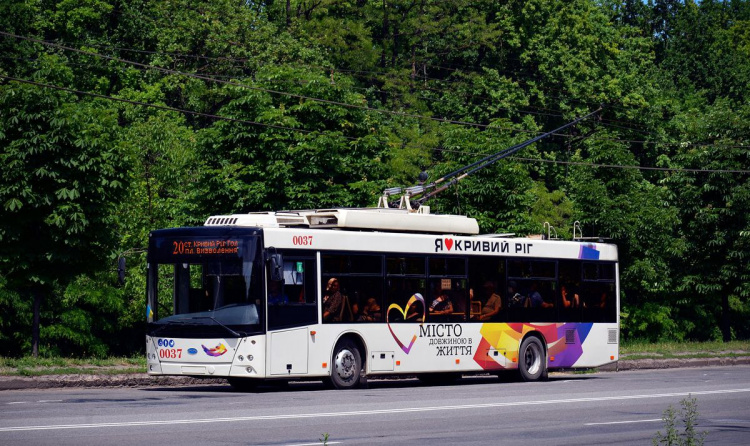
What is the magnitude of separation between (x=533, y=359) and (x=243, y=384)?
22.3ft

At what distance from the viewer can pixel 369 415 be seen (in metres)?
14.4

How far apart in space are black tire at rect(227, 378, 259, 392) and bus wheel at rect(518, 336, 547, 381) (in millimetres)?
6172

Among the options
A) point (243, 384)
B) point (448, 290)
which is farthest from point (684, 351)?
point (243, 384)

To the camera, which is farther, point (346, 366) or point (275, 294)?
point (346, 366)

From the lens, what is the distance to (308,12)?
6094 centimetres

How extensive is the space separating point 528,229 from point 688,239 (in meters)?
8.84

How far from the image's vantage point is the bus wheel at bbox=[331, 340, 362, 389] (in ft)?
65.1

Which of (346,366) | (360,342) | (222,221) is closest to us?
(346,366)

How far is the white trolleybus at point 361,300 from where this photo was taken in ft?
61.5

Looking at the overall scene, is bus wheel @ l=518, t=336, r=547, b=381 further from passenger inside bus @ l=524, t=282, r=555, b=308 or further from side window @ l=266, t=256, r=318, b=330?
side window @ l=266, t=256, r=318, b=330

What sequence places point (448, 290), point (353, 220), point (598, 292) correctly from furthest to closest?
1. point (598, 292)
2. point (448, 290)
3. point (353, 220)

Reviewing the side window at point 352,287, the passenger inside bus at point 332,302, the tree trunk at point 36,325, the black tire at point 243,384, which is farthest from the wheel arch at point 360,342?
the tree trunk at point 36,325

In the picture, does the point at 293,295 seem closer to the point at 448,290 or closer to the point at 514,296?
the point at 448,290

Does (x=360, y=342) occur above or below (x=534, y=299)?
below
